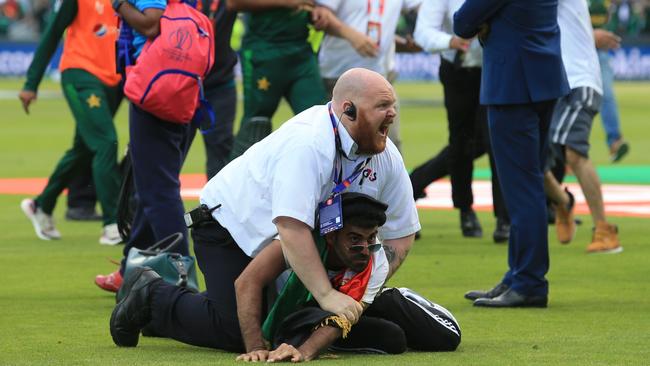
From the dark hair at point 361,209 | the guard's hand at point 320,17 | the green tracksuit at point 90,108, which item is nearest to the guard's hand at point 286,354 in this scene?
the dark hair at point 361,209

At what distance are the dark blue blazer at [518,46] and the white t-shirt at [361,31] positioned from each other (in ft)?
11.1

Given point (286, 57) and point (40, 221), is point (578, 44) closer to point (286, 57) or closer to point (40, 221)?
point (286, 57)

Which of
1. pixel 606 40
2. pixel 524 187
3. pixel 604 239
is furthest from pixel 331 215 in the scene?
pixel 606 40

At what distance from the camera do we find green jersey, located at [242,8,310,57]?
11.1 meters

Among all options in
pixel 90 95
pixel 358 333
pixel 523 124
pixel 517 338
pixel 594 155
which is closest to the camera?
pixel 358 333

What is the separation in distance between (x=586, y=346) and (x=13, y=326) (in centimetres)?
270

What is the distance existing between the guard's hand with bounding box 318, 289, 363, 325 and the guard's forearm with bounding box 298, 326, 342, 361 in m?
0.07

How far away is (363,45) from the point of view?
35.8 feet

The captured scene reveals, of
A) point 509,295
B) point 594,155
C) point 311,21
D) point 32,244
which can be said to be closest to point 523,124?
point 509,295

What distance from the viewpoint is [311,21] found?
11.1 m

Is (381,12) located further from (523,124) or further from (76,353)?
(76,353)

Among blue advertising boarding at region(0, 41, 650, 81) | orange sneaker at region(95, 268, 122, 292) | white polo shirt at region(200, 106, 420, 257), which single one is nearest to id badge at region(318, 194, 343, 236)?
white polo shirt at region(200, 106, 420, 257)

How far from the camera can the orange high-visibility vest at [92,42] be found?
11.0 m

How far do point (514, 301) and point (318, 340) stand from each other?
2.18 meters
